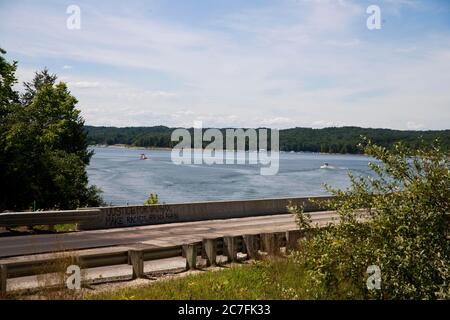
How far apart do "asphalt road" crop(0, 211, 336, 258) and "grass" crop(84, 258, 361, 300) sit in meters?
3.12

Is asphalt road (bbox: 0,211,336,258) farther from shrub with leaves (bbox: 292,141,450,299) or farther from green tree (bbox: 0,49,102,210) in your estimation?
green tree (bbox: 0,49,102,210)

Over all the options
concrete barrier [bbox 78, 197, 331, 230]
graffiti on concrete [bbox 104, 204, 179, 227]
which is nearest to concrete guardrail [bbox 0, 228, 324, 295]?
concrete barrier [bbox 78, 197, 331, 230]

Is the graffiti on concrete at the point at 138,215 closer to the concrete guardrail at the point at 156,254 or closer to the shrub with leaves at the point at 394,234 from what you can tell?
the concrete guardrail at the point at 156,254

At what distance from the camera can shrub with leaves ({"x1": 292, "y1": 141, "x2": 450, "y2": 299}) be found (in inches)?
342

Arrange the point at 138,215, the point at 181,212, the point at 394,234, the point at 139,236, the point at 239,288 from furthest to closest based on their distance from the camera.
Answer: the point at 181,212 → the point at 138,215 → the point at 139,236 → the point at 239,288 → the point at 394,234

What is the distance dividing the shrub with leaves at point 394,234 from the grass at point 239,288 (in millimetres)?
329

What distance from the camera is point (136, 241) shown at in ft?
57.1

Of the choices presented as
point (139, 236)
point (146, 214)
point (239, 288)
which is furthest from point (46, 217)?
point (239, 288)

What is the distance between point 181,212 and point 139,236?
4997mm

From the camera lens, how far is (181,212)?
23.4 m

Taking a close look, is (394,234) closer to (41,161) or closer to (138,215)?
(138,215)
